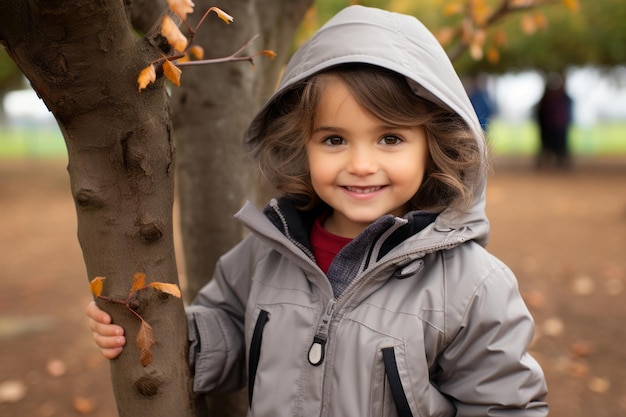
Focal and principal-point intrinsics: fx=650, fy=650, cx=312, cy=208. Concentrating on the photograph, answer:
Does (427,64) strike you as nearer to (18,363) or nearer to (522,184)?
(18,363)

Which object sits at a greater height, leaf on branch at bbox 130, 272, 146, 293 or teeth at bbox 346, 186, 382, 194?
teeth at bbox 346, 186, 382, 194

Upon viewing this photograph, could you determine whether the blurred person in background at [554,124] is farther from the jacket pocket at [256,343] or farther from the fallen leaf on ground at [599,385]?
the jacket pocket at [256,343]

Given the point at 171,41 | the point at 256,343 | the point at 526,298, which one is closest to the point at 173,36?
the point at 171,41

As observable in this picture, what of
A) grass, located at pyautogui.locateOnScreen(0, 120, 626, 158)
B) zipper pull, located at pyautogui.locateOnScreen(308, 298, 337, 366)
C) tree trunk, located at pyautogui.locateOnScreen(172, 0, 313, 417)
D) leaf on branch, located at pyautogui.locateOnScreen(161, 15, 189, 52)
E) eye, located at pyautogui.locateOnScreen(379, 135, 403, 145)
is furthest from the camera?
grass, located at pyautogui.locateOnScreen(0, 120, 626, 158)

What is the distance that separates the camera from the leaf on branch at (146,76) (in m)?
1.39

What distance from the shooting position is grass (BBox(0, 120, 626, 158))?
19891 millimetres

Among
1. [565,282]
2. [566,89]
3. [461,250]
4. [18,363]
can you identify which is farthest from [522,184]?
[461,250]

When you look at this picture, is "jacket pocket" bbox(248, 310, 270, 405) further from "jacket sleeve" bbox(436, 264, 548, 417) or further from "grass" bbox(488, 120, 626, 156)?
"grass" bbox(488, 120, 626, 156)

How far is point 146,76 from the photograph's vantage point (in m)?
1.41

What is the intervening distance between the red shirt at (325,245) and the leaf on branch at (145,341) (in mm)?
555

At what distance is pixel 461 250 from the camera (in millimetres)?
1765

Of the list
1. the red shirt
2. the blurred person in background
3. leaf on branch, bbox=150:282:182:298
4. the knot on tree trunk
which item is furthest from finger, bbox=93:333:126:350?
the blurred person in background

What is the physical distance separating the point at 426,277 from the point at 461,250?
127mm

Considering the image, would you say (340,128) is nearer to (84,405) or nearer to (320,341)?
(320,341)
